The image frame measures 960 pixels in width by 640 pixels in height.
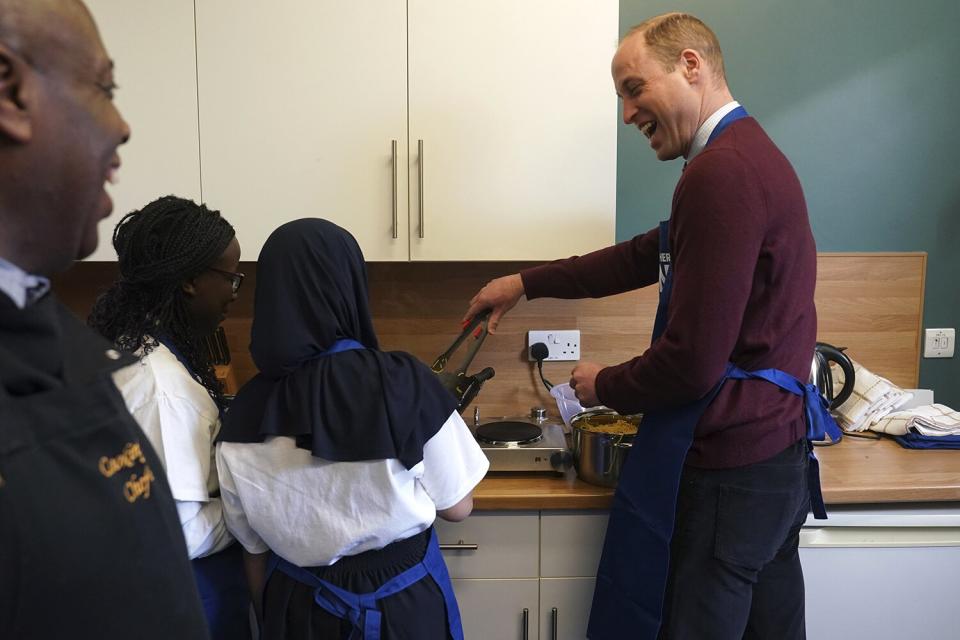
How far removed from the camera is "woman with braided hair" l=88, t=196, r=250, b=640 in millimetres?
1060

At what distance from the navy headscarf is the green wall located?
1081 mm

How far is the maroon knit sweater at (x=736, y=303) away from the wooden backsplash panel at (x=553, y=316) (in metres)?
0.70

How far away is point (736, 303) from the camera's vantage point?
1113 mm

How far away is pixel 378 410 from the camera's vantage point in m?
1.05

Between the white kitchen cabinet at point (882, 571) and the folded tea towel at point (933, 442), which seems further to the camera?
the folded tea towel at point (933, 442)

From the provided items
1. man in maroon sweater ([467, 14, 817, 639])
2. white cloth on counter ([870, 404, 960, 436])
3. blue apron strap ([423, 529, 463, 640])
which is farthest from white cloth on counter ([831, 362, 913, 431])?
blue apron strap ([423, 529, 463, 640])

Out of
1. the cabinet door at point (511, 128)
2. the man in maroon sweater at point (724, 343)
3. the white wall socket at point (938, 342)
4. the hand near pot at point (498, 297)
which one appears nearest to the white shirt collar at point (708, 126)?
the man in maroon sweater at point (724, 343)

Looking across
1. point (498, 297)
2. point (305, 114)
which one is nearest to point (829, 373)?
point (498, 297)

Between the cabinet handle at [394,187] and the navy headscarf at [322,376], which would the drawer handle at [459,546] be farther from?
the cabinet handle at [394,187]

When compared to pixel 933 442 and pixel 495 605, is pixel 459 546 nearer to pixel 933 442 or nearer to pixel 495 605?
pixel 495 605

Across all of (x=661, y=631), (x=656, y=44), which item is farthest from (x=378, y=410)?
(x=656, y=44)

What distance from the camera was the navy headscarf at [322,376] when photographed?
1.05 m

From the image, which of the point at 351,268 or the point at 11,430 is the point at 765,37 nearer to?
the point at 351,268

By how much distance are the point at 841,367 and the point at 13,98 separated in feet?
6.14
